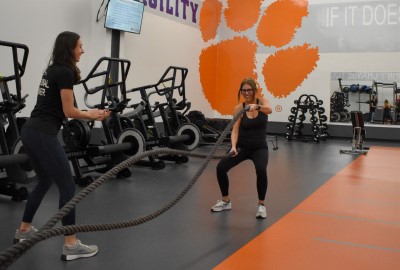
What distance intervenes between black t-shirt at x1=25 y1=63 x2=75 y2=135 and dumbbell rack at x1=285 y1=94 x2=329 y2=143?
30.2ft

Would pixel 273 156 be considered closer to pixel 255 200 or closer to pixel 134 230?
pixel 255 200

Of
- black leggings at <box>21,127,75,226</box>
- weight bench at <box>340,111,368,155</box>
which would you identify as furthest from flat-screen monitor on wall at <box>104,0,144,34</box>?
black leggings at <box>21,127,75,226</box>

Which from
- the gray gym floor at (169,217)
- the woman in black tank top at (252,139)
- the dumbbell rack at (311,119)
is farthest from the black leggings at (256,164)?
the dumbbell rack at (311,119)

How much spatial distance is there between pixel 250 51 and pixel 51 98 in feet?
34.4

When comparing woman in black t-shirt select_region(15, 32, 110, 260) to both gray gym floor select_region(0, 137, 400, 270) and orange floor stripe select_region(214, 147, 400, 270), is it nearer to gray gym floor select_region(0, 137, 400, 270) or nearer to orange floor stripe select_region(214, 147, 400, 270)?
gray gym floor select_region(0, 137, 400, 270)

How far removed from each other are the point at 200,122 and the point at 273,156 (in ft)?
6.12

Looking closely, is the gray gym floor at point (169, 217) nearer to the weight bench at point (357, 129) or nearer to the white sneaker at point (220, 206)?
the white sneaker at point (220, 206)

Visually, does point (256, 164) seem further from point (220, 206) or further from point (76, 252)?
point (76, 252)

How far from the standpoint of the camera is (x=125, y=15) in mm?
8281

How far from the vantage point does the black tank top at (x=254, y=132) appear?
3939 mm

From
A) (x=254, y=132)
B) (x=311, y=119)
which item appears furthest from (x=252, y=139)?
(x=311, y=119)

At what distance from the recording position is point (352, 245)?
10.7ft

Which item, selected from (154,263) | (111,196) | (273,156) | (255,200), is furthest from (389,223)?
(273,156)

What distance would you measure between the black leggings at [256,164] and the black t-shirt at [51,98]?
5.77 ft
